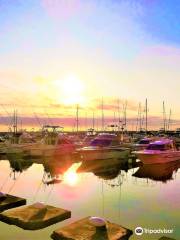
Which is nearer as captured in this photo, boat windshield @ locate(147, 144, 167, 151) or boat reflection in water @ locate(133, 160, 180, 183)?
boat reflection in water @ locate(133, 160, 180, 183)

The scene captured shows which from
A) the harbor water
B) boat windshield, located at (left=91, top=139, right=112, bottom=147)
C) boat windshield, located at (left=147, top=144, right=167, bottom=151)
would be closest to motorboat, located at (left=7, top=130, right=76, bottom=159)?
boat windshield, located at (left=91, top=139, right=112, bottom=147)

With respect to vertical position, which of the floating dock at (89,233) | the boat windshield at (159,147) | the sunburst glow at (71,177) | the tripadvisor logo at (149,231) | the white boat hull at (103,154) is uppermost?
the boat windshield at (159,147)

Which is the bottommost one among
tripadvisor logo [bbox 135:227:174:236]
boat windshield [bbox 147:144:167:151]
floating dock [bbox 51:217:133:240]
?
tripadvisor logo [bbox 135:227:174:236]

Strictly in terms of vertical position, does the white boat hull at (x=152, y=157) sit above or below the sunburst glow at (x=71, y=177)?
above

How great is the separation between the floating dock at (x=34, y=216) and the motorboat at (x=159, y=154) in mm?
20146

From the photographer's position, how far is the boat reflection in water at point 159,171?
97.0 feet

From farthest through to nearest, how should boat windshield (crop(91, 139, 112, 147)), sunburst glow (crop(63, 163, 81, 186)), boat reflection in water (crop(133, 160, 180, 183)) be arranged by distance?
boat windshield (crop(91, 139, 112, 147)) → boat reflection in water (crop(133, 160, 180, 183)) → sunburst glow (crop(63, 163, 81, 186))

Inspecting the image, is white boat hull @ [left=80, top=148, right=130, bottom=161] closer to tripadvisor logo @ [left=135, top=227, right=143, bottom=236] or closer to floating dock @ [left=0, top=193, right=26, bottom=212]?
floating dock @ [left=0, top=193, right=26, bottom=212]

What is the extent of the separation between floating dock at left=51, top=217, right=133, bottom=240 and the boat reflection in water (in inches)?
609

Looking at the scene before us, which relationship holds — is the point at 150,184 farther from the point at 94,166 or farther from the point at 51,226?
the point at 51,226

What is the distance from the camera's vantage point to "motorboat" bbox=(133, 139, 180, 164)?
34750 millimetres

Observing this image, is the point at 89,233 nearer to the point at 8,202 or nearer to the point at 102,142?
the point at 8,202

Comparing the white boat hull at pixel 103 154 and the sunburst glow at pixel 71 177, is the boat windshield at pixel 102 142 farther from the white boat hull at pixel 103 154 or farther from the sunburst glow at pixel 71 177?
the sunburst glow at pixel 71 177

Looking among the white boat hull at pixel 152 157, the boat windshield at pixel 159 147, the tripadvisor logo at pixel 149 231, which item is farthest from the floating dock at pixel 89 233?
the boat windshield at pixel 159 147
